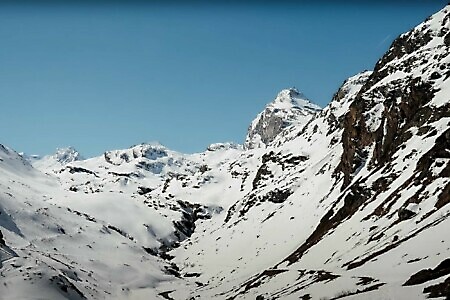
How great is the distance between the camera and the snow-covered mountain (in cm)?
5378

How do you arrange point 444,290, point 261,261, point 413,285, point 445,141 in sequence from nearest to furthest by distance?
1. point 444,290
2. point 413,285
3. point 445,141
4. point 261,261

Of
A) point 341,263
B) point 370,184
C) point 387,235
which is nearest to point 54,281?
point 341,263

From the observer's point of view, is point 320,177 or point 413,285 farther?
point 320,177

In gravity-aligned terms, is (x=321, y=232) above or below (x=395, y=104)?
below

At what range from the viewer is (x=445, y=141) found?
79.4m

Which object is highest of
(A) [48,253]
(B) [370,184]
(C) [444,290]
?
(A) [48,253]

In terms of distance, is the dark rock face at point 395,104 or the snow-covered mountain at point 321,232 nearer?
the snow-covered mountain at point 321,232

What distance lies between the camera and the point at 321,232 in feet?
335

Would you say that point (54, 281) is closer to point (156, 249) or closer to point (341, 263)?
point (341, 263)

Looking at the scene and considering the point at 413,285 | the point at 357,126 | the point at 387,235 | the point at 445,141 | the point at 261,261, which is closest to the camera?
the point at 413,285

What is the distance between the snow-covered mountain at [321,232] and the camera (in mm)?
53781

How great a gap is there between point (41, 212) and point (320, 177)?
9322 cm

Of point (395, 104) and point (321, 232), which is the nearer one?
point (321, 232)

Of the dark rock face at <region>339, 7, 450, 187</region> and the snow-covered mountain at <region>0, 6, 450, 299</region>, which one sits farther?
the dark rock face at <region>339, 7, 450, 187</region>
